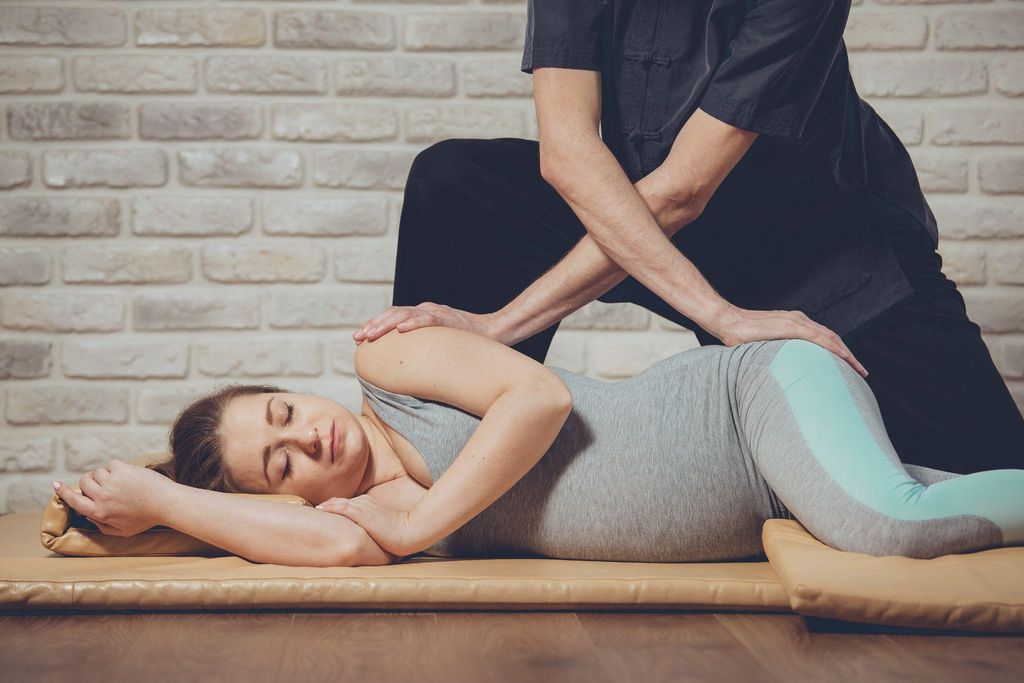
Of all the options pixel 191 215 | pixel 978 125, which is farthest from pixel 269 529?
pixel 978 125

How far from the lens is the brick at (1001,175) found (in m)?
2.25

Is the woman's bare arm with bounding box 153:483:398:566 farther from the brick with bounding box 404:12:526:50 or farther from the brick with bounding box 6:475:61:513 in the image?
the brick with bounding box 404:12:526:50

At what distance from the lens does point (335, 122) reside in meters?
2.27

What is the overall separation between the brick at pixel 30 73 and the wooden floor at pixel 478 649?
1.51 meters

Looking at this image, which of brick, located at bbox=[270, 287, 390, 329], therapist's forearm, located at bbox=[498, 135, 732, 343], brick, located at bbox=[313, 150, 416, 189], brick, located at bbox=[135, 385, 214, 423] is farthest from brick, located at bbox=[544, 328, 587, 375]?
brick, located at bbox=[135, 385, 214, 423]

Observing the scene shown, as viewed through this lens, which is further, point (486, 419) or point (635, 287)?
point (635, 287)

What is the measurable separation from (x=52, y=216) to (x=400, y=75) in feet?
3.04

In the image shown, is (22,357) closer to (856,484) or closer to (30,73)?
(30,73)

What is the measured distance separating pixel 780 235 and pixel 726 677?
86 centimetres

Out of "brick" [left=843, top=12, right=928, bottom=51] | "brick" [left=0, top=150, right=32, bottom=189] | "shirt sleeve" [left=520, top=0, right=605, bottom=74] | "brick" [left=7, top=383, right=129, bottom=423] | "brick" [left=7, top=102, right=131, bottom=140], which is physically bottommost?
"brick" [left=7, top=383, right=129, bottom=423]

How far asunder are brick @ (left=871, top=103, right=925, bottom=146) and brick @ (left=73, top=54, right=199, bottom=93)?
169 cm

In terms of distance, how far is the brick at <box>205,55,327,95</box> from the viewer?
2268mm

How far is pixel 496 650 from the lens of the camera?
108 centimetres

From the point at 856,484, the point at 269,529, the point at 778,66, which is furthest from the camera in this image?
the point at 778,66
